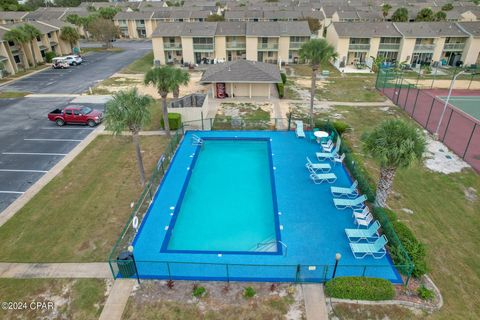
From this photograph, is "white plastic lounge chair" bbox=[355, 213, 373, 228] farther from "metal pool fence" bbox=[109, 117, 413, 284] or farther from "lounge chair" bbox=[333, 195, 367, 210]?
"lounge chair" bbox=[333, 195, 367, 210]

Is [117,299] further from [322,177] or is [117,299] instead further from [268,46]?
[268,46]

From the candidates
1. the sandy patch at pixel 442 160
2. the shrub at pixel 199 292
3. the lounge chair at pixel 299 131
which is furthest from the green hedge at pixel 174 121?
the sandy patch at pixel 442 160

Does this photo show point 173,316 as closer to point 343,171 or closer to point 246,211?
point 246,211

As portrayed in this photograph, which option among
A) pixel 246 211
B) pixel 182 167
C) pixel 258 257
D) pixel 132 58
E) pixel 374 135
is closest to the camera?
pixel 258 257

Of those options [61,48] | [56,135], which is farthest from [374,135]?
[61,48]

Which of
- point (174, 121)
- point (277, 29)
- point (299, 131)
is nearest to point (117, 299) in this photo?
point (174, 121)
